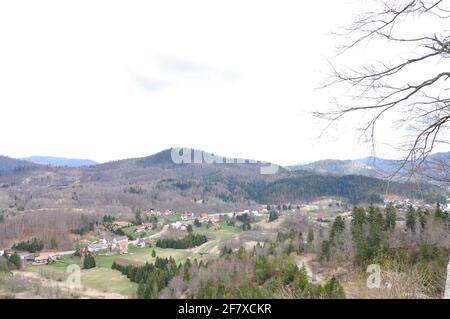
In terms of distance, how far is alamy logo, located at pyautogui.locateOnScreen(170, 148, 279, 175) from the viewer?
116250 millimetres

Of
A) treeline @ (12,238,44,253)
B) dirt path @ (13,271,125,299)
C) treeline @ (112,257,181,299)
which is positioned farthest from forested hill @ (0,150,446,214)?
dirt path @ (13,271,125,299)

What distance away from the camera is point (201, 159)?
12144 cm

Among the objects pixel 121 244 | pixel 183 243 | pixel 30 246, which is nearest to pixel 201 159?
pixel 121 244

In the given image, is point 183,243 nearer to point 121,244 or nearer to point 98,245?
point 121,244

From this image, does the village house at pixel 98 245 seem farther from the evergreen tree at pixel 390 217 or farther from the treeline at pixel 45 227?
the evergreen tree at pixel 390 217

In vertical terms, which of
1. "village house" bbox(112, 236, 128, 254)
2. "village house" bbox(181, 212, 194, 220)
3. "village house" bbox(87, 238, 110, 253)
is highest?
"village house" bbox(181, 212, 194, 220)

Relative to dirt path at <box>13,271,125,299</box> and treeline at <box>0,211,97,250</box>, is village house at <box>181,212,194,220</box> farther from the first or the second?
dirt path at <box>13,271,125,299</box>

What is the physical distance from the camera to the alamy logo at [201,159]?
116 m

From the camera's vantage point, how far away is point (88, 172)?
120250 millimetres

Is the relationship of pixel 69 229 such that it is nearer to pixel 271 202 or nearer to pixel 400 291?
pixel 271 202

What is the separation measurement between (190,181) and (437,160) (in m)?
97.8
